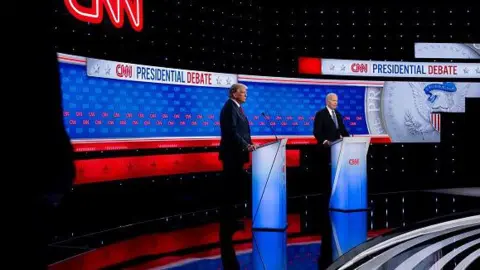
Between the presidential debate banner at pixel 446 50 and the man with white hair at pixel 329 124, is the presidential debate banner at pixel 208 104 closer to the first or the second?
the presidential debate banner at pixel 446 50

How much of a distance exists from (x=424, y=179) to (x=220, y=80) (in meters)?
4.10

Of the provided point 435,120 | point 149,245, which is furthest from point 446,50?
point 149,245

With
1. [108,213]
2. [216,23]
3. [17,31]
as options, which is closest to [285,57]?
[216,23]

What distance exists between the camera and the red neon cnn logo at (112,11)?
20.3 feet

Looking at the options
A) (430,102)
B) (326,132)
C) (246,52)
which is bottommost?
(326,132)

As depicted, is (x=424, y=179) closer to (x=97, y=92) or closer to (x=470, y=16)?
(x=470, y=16)

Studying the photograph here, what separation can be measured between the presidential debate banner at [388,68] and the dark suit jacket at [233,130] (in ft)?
12.2

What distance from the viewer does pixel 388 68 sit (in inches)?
407

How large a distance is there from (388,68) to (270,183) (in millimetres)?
5565

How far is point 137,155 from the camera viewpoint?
290 inches

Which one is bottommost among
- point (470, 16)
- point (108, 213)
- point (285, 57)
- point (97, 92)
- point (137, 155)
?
point (108, 213)

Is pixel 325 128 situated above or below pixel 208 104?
below

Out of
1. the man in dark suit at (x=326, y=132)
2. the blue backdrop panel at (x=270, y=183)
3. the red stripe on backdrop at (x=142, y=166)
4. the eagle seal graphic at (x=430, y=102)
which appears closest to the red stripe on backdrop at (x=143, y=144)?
the red stripe on backdrop at (x=142, y=166)

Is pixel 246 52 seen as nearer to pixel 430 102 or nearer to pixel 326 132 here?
pixel 326 132
